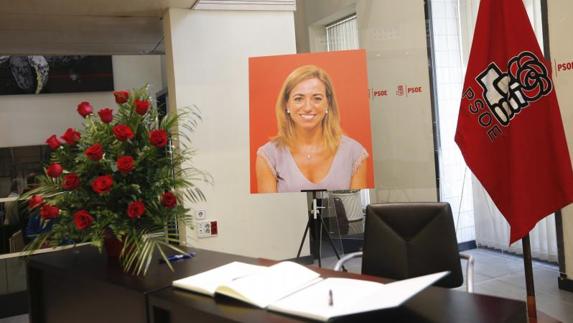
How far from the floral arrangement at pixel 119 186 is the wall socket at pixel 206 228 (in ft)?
7.45

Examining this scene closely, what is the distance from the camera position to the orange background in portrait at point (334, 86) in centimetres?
343

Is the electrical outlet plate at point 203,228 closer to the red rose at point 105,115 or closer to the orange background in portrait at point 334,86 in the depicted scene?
the orange background in portrait at point 334,86

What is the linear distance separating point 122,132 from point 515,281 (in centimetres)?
363

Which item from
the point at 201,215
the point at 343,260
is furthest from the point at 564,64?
the point at 201,215

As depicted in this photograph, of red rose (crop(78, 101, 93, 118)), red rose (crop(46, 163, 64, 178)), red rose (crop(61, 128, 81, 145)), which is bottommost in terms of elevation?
red rose (crop(46, 163, 64, 178))

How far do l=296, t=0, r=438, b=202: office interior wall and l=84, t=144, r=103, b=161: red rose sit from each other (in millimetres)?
3617

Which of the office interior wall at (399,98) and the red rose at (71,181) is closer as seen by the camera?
the red rose at (71,181)

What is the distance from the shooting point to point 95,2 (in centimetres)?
376

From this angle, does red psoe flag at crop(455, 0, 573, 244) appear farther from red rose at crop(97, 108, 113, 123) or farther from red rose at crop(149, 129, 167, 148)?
red rose at crop(97, 108, 113, 123)

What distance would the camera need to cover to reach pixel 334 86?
345 cm

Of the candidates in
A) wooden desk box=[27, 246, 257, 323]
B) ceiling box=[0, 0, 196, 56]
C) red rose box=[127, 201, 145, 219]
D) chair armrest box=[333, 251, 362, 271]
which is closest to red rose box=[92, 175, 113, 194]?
red rose box=[127, 201, 145, 219]

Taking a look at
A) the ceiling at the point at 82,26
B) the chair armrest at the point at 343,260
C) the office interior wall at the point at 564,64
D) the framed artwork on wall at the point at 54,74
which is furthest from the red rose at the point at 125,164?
the framed artwork on wall at the point at 54,74

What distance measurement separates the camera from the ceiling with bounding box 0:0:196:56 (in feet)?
12.6

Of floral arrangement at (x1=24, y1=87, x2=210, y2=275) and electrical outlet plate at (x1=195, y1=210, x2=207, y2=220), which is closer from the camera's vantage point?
floral arrangement at (x1=24, y1=87, x2=210, y2=275)
